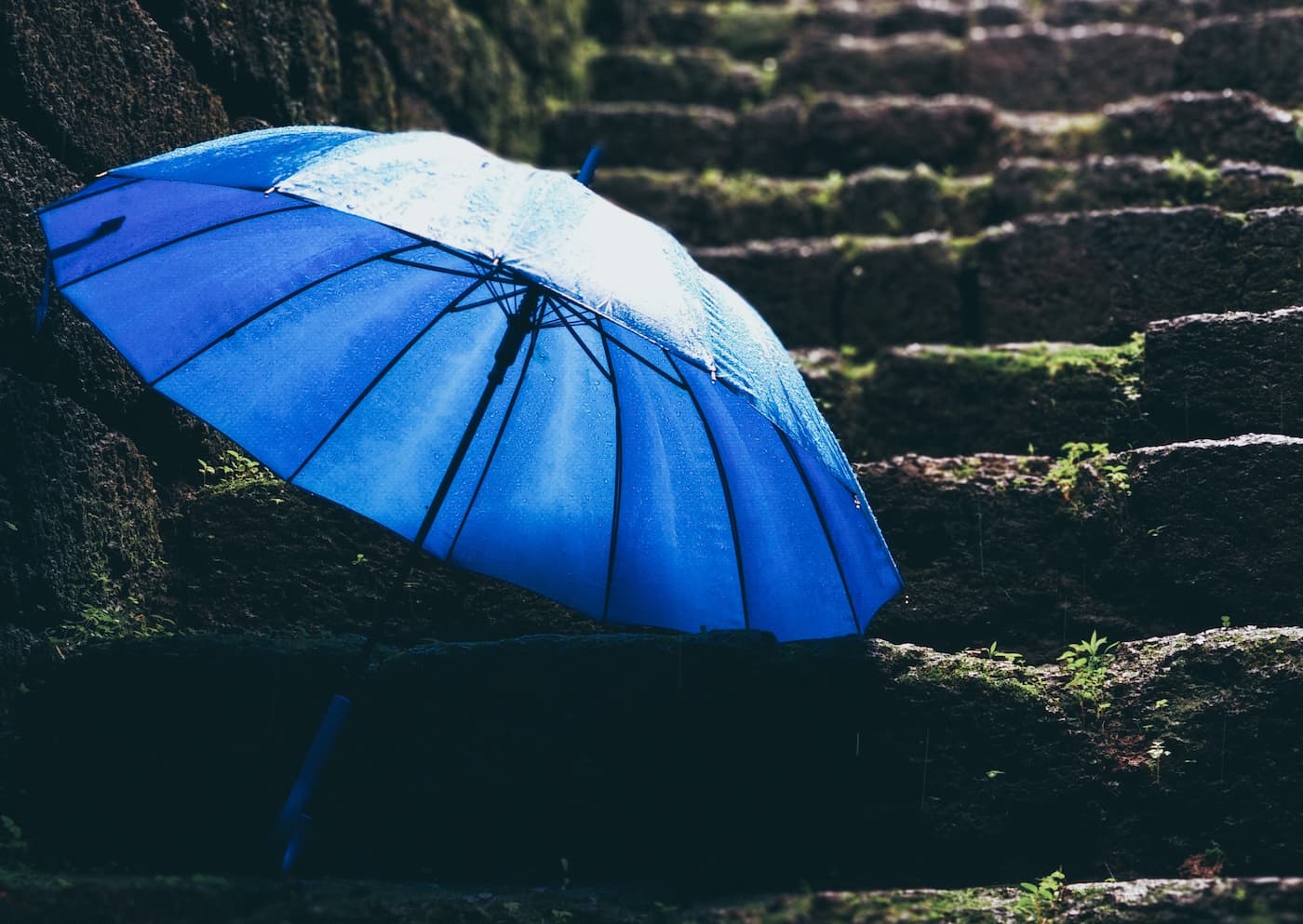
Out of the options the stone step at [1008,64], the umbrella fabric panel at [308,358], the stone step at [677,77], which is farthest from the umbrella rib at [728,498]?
the stone step at [677,77]

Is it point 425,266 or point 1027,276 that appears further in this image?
point 1027,276

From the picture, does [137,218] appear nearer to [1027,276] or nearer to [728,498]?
[728,498]

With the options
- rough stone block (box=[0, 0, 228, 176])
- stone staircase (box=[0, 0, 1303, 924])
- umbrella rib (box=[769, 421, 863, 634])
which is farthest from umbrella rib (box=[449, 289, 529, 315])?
rough stone block (box=[0, 0, 228, 176])

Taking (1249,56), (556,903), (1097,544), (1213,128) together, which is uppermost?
(1249,56)

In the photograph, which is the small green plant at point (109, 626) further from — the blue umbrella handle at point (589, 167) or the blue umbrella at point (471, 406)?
the blue umbrella handle at point (589, 167)

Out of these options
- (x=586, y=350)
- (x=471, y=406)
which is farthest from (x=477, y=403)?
(x=586, y=350)

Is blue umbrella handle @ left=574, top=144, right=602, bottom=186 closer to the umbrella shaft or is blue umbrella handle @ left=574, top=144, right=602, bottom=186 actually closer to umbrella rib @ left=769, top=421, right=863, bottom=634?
the umbrella shaft

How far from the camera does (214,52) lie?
3.31 meters

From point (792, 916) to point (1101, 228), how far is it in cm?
268

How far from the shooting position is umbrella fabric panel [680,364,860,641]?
252cm

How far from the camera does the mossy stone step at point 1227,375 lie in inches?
127

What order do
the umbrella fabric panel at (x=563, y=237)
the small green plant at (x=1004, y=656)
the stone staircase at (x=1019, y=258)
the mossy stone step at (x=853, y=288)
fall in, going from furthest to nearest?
1. the mossy stone step at (x=853, y=288)
2. the stone staircase at (x=1019, y=258)
3. the small green plant at (x=1004, y=656)
4. the umbrella fabric panel at (x=563, y=237)

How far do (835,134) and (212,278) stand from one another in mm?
3496

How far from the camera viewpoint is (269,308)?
255 cm
